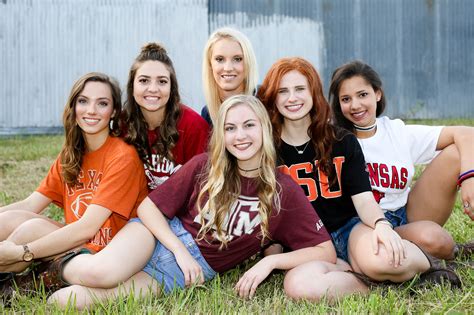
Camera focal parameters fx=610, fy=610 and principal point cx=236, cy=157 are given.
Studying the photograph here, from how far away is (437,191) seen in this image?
10.6 feet

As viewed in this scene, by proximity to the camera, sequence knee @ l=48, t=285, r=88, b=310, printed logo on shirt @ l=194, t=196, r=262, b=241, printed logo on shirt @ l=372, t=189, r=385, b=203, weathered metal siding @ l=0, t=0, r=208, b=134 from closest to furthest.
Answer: knee @ l=48, t=285, r=88, b=310 < printed logo on shirt @ l=194, t=196, r=262, b=241 < printed logo on shirt @ l=372, t=189, r=385, b=203 < weathered metal siding @ l=0, t=0, r=208, b=134

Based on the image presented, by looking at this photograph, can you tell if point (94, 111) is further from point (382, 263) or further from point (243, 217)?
point (382, 263)

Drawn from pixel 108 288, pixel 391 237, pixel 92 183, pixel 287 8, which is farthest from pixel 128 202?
pixel 287 8

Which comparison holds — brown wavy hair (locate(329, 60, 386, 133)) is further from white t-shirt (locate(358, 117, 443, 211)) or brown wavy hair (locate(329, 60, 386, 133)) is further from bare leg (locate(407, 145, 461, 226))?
bare leg (locate(407, 145, 461, 226))

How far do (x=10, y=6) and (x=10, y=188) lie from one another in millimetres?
6277

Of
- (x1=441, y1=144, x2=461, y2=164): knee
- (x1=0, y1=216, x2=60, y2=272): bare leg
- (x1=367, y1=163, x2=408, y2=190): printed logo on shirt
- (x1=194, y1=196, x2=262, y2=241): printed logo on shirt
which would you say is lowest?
(x1=0, y1=216, x2=60, y2=272): bare leg

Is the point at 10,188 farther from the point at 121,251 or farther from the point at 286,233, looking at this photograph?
the point at 286,233

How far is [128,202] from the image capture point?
302cm

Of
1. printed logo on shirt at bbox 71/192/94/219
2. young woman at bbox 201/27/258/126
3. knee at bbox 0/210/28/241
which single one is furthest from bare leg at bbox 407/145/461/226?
knee at bbox 0/210/28/241

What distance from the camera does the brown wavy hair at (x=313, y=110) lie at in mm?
3016

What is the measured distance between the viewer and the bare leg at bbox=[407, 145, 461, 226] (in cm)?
319

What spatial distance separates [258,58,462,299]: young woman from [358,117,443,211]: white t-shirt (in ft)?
0.47

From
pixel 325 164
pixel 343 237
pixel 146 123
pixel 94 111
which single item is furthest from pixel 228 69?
pixel 343 237

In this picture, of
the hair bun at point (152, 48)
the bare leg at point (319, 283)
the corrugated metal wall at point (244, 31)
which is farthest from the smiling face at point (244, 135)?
the corrugated metal wall at point (244, 31)
